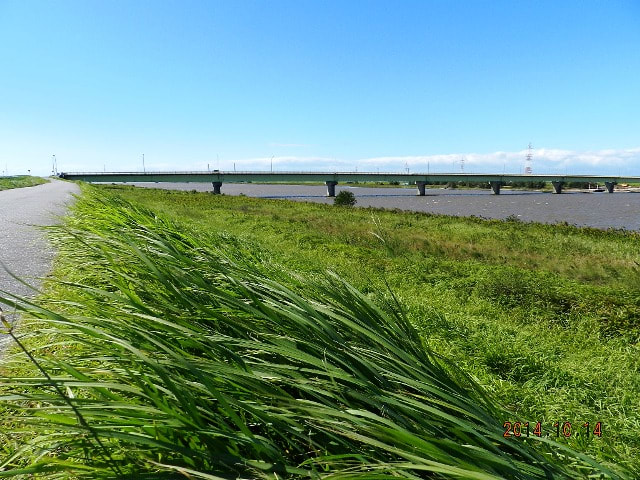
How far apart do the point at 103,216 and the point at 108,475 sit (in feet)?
15.8

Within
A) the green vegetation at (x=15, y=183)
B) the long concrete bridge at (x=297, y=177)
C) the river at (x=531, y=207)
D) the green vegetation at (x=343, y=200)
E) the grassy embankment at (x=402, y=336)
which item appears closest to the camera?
the grassy embankment at (x=402, y=336)

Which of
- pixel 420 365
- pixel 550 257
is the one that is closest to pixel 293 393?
pixel 420 365

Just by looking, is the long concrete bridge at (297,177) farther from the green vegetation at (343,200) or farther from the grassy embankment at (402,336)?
the grassy embankment at (402,336)

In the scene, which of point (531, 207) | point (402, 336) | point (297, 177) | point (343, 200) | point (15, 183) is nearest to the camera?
point (402, 336)

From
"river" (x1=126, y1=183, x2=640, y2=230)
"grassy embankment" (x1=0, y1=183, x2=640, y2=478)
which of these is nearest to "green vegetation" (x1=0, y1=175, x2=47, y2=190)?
"grassy embankment" (x1=0, y1=183, x2=640, y2=478)

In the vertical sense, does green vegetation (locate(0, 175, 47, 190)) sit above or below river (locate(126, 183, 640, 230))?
above

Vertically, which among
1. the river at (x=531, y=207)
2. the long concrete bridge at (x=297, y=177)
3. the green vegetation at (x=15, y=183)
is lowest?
the river at (x=531, y=207)

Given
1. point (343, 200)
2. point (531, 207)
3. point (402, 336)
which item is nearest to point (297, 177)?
point (343, 200)

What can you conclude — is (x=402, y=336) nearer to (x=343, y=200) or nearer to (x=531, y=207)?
(x=343, y=200)

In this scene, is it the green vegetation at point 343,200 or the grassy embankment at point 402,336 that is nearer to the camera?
the grassy embankment at point 402,336

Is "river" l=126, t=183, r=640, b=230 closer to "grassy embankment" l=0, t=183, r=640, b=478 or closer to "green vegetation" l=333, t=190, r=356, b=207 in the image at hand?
"green vegetation" l=333, t=190, r=356, b=207

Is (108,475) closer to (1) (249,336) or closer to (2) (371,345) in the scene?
(1) (249,336)

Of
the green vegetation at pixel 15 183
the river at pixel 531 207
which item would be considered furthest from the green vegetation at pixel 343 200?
the green vegetation at pixel 15 183

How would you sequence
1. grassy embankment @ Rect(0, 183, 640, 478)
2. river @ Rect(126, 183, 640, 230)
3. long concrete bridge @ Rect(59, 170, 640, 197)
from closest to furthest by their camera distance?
grassy embankment @ Rect(0, 183, 640, 478)
river @ Rect(126, 183, 640, 230)
long concrete bridge @ Rect(59, 170, 640, 197)
